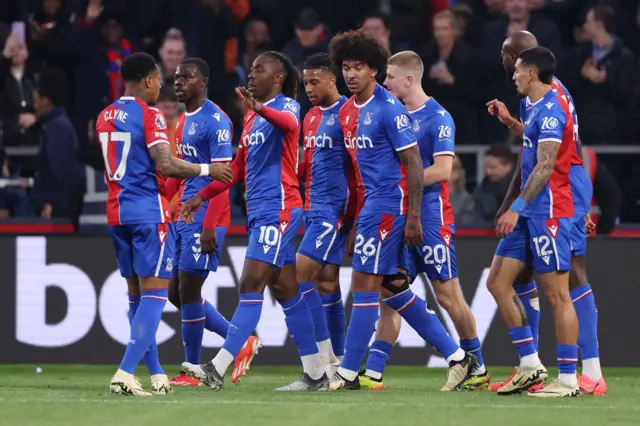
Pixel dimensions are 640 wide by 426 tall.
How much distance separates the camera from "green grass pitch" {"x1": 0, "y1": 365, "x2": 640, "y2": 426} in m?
6.78

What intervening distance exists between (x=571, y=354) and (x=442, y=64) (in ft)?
19.2

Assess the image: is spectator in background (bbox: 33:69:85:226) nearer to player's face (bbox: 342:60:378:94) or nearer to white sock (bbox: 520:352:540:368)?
player's face (bbox: 342:60:378:94)

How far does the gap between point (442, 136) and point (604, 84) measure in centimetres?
456

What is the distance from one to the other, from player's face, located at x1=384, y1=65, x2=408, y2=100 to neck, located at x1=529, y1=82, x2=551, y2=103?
1201mm

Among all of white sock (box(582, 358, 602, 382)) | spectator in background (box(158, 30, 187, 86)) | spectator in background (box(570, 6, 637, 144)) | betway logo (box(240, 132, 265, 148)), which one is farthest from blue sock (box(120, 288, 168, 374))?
spectator in background (box(570, 6, 637, 144))

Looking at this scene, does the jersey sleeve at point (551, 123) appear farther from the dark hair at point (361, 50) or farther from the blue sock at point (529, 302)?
the blue sock at point (529, 302)

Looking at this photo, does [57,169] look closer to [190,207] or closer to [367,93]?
[190,207]

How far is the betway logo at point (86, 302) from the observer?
37.2ft

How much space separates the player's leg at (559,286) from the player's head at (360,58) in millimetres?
1438

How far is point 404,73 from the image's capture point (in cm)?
924

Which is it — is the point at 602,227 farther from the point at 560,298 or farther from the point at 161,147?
the point at 161,147

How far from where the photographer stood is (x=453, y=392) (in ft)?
29.0

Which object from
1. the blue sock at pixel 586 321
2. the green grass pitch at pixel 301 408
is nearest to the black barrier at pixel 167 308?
the green grass pitch at pixel 301 408

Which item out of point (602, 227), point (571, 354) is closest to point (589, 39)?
point (602, 227)
